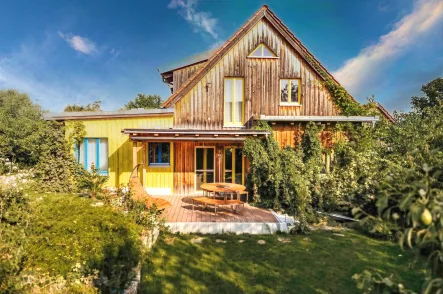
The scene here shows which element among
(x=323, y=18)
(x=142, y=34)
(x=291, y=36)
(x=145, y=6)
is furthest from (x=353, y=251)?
(x=142, y=34)

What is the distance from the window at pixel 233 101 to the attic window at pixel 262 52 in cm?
159

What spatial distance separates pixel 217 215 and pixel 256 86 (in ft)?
24.6

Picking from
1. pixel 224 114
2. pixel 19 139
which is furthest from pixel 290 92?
pixel 19 139

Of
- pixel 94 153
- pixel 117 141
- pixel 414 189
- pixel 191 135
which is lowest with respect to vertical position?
pixel 414 189

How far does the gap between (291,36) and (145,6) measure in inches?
410

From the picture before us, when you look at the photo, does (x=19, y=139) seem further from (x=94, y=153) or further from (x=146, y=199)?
(x=146, y=199)

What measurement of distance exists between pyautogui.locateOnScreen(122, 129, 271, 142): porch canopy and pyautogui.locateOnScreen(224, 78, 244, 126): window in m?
2.02

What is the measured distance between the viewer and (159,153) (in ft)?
42.4

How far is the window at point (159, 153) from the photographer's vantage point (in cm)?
1286

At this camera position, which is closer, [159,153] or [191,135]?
[191,135]

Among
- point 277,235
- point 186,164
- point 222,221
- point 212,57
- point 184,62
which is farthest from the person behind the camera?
point 184,62

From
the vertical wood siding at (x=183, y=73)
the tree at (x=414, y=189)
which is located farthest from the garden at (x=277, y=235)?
the vertical wood siding at (x=183, y=73)

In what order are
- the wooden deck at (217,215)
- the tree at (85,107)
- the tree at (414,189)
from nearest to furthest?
the tree at (414,189) < the wooden deck at (217,215) < the tree at (85,107)

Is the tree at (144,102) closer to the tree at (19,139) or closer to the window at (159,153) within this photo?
the tree at (19,139)
